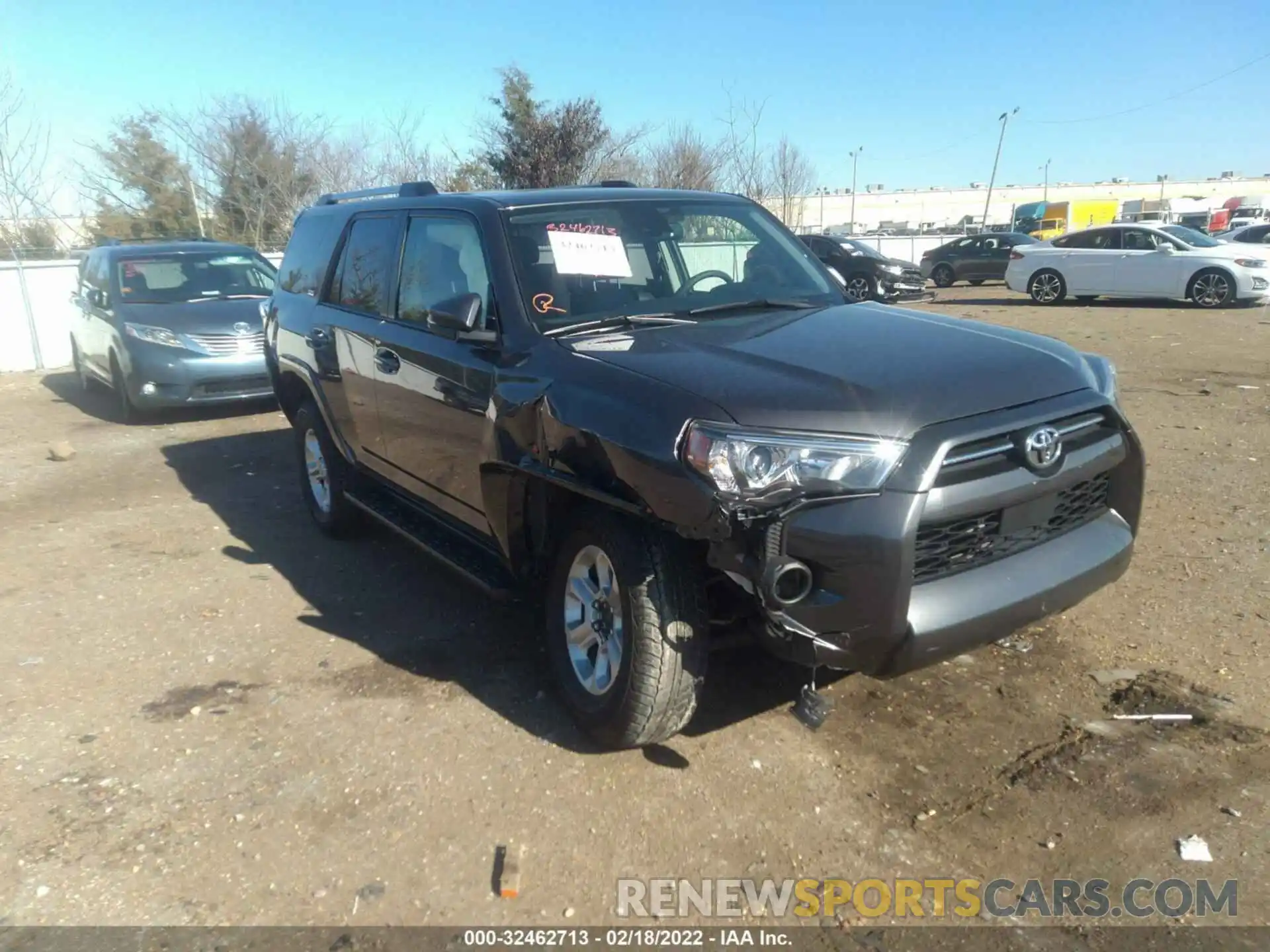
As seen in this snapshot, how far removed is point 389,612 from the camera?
4.84 m

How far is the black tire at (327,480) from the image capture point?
5.68 metres

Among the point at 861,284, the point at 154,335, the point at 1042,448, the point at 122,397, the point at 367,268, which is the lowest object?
the point at 122,397

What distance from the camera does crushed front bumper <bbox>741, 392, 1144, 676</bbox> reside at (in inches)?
106

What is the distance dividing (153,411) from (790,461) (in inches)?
398

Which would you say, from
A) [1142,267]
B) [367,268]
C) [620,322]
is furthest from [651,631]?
[1142,267]

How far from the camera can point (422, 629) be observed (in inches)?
182

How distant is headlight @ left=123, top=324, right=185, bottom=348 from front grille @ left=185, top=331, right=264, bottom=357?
0.13 meters

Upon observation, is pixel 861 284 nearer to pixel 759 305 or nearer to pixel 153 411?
pixel 153 411

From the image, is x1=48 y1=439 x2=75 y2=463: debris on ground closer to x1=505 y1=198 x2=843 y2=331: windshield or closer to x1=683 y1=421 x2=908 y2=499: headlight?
x1=505 y1=198 x2=843 y2=331: windshield

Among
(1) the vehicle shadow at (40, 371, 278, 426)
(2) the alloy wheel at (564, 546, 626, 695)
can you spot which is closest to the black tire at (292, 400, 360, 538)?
(2) the alloy wheel at (564, 546, 626, 695)

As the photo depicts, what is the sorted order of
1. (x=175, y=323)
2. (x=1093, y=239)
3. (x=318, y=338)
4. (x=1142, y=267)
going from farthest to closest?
1. (x=1093, y=239)
2. (x=1142, y=267)
3. (x=175, y=323)
4. (x=318, y=338)

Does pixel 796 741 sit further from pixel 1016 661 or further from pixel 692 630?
pixel 1016 661

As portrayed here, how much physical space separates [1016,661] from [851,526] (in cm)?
173

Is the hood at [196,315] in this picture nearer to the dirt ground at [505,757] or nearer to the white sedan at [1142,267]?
the dirt ground at [505,757]
